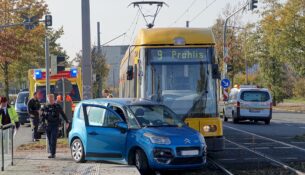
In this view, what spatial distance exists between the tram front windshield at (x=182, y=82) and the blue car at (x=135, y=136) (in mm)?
1285

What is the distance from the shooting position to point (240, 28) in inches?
2502

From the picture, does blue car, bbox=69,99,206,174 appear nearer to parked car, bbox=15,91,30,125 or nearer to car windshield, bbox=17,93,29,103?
parked car, bbox=15,91,30,125

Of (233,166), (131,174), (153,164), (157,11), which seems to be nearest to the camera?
(131,174)

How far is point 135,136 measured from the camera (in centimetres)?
1237

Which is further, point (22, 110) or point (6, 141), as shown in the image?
point (22, 110)

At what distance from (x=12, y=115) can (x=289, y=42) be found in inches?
1685

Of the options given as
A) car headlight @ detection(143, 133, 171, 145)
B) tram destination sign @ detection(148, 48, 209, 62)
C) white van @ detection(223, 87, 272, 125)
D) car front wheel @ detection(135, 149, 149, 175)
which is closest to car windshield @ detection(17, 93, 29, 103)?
white van @ detection(223, 87, 272, 125)

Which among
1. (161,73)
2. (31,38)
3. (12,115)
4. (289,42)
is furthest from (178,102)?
(289,42)

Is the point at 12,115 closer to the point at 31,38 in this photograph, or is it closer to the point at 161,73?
the point at 161,73

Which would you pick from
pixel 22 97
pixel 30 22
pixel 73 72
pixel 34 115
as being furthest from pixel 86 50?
pixel 30 22

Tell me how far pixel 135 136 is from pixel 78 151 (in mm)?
2129

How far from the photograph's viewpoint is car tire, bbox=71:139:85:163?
45.1 ft

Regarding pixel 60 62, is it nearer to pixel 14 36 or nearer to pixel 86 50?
pixel 86 50

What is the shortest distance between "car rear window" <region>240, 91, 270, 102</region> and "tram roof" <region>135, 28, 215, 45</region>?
16.2 metres
